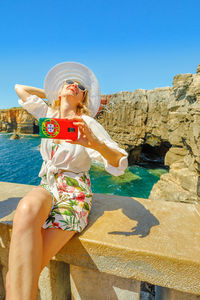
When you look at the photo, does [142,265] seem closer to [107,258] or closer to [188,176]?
[107,258]

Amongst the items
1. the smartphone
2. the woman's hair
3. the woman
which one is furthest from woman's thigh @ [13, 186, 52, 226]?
the woman's hair

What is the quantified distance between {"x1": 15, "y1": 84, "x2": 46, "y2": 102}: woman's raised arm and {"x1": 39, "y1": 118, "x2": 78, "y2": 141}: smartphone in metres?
0.64

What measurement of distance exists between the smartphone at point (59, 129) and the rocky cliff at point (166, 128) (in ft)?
2.82

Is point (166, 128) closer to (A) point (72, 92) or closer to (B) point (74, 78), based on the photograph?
(B) point (74, 78)

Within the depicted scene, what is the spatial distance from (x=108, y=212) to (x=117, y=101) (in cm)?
1750

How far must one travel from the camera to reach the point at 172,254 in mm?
829

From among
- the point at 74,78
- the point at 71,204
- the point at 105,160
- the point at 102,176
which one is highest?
the point at 74,78

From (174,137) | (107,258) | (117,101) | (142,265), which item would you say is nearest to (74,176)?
(107,258)

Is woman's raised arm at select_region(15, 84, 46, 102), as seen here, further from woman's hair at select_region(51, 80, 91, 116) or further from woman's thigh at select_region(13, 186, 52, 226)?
woman's thigh at select_region(13, 186, 52, 226)

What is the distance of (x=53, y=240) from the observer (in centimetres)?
92

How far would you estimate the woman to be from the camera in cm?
78

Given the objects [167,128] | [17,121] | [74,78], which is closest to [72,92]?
[74,78]

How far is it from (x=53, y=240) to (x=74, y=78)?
57.0 inches

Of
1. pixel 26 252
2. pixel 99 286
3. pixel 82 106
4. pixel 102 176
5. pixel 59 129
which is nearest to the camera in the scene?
pixel 26 252
